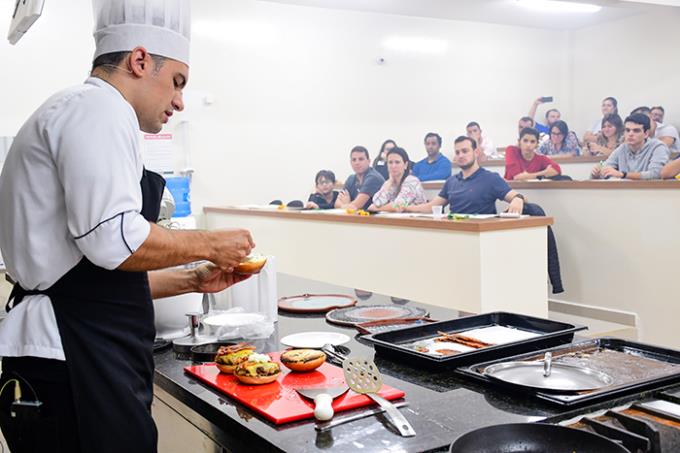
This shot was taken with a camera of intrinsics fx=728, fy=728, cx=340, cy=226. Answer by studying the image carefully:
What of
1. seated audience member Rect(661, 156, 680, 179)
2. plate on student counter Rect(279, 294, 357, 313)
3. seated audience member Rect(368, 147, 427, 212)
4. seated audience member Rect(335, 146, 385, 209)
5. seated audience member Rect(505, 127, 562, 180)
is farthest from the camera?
seated audience member Rect(335, 146, 385, 209)

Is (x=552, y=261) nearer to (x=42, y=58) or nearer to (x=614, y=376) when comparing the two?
(x=614, y=376)

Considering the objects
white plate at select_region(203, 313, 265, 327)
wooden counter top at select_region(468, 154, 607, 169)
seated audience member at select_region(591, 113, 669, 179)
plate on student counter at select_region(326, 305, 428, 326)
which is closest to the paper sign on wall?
wooden counter top at select_region(468, 154, 607, 169)

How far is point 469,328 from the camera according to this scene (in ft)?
5.48

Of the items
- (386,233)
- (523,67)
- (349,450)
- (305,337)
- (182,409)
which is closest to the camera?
(349,450)

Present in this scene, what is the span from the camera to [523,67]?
34.6 ft

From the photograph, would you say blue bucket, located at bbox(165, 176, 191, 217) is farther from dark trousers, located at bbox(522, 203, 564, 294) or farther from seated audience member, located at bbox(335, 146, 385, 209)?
dark trousers, located at bbox(522, 203, 564, 294)

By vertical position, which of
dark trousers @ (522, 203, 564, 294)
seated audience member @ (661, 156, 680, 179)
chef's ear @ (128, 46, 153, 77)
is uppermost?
chef's ear @ (128, 46, 153, 77)

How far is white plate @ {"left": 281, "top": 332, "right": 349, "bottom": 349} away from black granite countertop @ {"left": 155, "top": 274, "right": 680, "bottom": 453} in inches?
5.6

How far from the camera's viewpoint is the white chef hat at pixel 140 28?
129 cm

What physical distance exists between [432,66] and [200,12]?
3.23 metres

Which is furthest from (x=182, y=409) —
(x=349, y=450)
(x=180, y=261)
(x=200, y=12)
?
(x=200, y=12)

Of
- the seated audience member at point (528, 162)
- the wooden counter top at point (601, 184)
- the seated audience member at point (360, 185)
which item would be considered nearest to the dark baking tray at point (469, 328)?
the wooden counter top at point (601, 184)

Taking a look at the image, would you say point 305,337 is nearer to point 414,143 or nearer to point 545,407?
point 545,407

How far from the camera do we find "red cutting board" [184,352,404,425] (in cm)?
116
